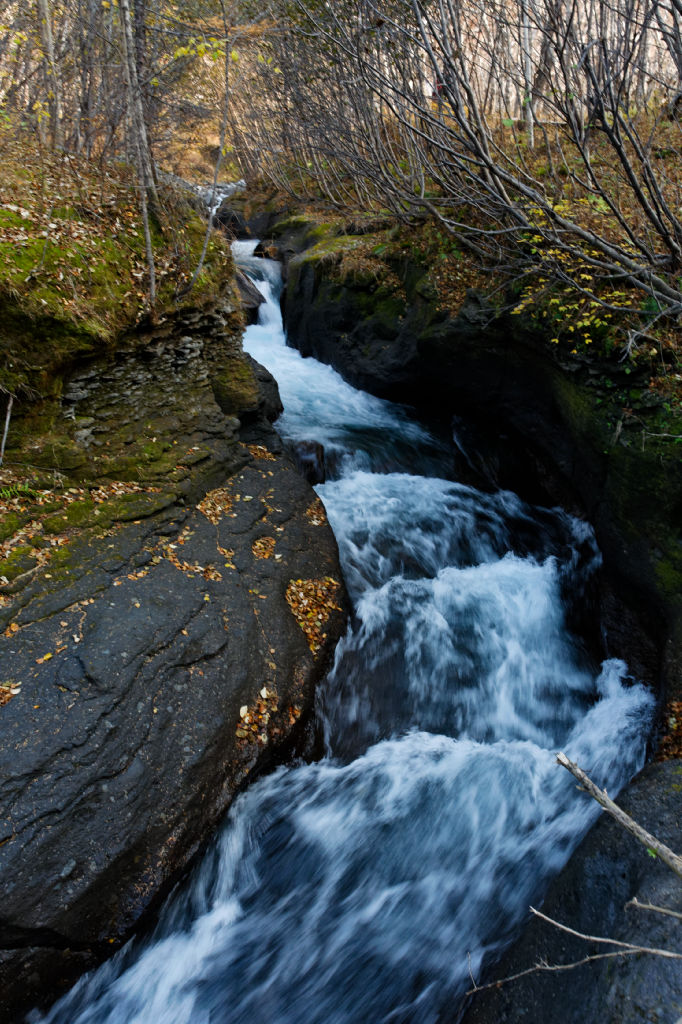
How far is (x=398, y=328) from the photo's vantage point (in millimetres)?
9055

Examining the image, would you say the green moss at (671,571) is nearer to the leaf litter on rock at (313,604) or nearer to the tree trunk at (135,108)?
the leaf litter on rock at (313,604)

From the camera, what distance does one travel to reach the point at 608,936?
271 centimetres

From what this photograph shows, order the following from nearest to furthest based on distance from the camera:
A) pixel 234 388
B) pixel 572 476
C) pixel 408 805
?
pixel 408 805 < pixel 572 476 < pixel 234 388

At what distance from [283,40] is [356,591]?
1021cm

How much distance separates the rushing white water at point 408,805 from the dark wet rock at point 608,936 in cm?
55

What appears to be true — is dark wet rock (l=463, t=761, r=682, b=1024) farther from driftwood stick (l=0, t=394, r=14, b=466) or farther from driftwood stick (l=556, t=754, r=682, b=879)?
driftwood stick (l=0, t=394, r=14, b=466)

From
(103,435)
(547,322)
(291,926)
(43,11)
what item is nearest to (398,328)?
(547,322)

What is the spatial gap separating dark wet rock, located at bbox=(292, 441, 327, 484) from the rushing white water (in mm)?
782

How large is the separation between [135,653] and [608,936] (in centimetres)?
335

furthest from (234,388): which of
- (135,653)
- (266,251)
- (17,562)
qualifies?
(266,251)

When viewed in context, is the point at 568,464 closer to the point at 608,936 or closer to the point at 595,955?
the point at 608,936

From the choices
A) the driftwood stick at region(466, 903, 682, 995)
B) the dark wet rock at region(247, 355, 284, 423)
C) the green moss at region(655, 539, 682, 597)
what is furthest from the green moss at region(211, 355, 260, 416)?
the driftwood stick at region(466, 903, 682, 995)

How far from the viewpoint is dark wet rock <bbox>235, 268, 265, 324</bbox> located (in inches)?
490

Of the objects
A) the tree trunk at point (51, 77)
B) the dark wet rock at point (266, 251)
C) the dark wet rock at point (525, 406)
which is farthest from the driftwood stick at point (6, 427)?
the dark wet rock at point (266, 251)
